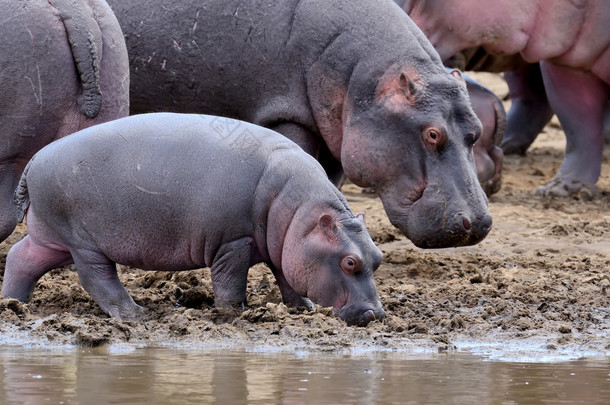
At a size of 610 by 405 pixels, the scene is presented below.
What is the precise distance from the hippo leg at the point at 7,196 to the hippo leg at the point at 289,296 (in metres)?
1.34

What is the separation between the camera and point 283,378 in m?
4.16

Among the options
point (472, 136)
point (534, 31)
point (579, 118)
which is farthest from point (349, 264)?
point (579, 118)

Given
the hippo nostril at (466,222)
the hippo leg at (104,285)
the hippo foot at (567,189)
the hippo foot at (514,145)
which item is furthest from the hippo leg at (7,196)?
the hippo foot at (514,145)

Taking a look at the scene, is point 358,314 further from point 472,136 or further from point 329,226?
point 472,136

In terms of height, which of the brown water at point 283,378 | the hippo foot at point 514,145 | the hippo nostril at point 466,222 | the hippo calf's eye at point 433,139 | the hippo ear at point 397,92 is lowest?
the hippo foot at point 514,145

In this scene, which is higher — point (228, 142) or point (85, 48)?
point (85, 48)

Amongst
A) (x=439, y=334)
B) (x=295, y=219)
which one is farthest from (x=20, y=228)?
(x=439, y=334)

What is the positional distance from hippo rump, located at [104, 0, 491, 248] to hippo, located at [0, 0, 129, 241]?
74 cm

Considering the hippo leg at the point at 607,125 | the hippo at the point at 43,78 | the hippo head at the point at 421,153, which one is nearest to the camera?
the hippo at the point at 43,78

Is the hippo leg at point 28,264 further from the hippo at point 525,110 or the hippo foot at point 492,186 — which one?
the hippo at point 525,110

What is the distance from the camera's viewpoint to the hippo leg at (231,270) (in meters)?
5.32

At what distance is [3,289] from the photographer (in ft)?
18.5

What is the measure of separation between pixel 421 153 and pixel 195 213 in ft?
4.36

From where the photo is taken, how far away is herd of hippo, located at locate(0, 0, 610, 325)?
5305 mm
